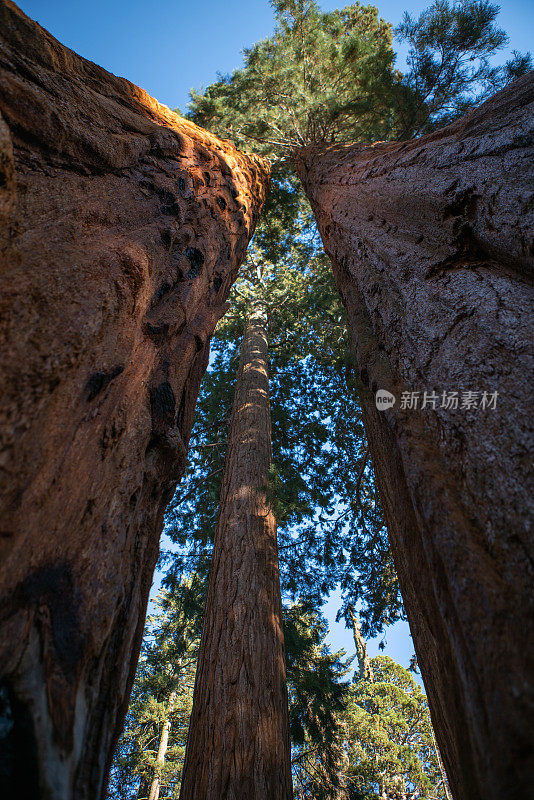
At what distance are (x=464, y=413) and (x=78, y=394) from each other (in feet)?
3.63

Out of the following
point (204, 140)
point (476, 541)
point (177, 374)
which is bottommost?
point (476, 541)

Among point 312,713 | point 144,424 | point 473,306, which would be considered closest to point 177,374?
A: point 144,424

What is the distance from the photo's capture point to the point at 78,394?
3.46 ft

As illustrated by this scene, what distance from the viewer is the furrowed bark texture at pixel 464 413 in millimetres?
743

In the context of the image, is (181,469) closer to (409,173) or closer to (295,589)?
(409,173)

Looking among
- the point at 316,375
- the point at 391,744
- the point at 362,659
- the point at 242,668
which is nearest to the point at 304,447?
the point at 316,375

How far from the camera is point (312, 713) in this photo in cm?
498

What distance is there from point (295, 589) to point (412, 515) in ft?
19.3

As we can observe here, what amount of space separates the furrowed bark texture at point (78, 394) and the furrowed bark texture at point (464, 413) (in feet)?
2.73

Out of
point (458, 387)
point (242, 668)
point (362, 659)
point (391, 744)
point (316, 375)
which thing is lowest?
point (242, 668)

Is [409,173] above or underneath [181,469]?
above

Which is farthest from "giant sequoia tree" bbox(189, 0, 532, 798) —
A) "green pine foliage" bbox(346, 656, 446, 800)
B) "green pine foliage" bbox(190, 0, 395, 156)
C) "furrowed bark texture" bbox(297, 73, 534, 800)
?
"green pine foliage" bbox(346, 656, 446, 800)

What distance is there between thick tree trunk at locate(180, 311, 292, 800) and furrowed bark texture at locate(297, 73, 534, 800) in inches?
53.3

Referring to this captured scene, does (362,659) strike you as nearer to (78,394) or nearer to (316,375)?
(316,375)
